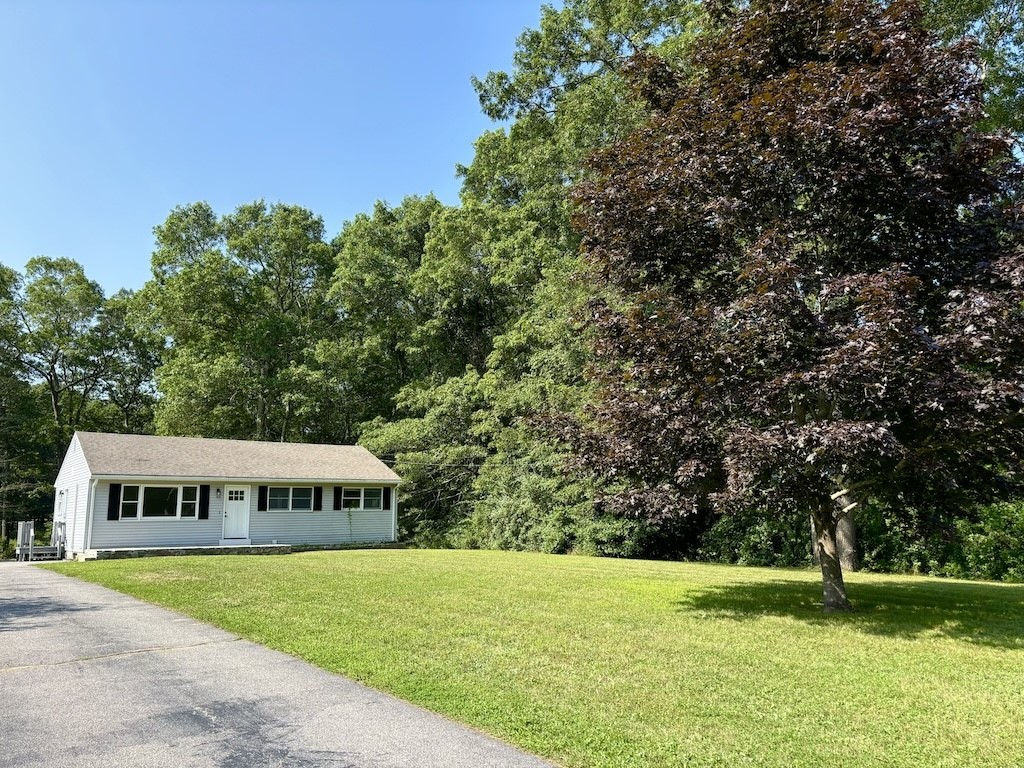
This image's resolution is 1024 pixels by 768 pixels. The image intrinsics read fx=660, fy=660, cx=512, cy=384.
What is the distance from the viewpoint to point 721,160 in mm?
8219

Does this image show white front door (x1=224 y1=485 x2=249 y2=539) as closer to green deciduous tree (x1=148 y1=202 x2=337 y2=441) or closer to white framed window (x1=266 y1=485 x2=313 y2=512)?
white framed window (x1=266 y1=485 x2=313 y2=512)

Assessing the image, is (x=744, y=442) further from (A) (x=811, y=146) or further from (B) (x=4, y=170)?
(B) (x=4, y=170)

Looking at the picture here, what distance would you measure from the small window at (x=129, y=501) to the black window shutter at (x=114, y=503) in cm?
13

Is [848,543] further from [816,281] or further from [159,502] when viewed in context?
[159,502]

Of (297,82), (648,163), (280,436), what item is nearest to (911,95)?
(648,163)

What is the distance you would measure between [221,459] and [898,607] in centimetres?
2049

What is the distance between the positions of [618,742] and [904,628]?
18.4 feet

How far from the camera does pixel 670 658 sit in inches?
236

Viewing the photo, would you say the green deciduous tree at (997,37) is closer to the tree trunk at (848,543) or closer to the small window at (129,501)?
the tree trunk at (848,543)

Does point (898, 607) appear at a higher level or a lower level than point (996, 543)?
lower

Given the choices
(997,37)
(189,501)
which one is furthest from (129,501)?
(997,37)

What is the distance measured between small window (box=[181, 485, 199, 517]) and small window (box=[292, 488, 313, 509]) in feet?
10.3

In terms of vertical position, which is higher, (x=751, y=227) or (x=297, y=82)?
(x=297, y=82)

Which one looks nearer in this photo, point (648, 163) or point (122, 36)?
point (648, 163)
